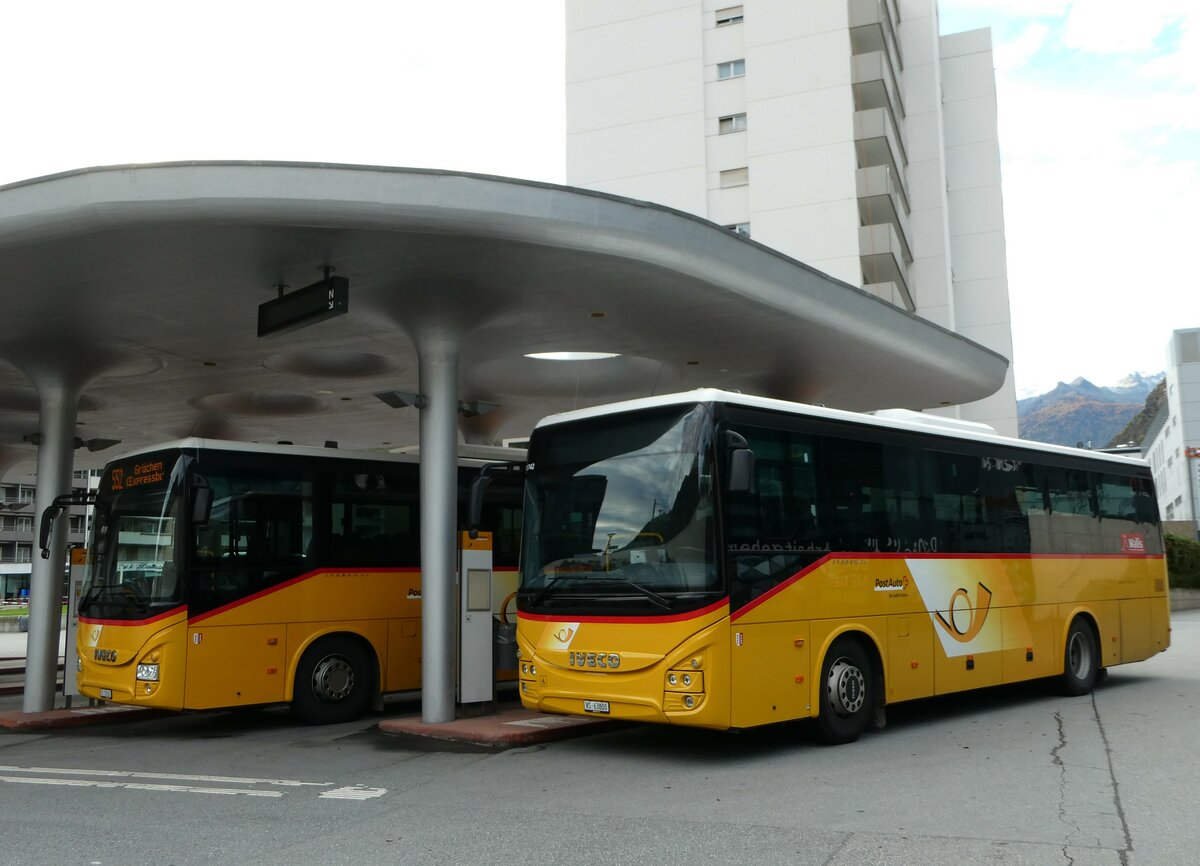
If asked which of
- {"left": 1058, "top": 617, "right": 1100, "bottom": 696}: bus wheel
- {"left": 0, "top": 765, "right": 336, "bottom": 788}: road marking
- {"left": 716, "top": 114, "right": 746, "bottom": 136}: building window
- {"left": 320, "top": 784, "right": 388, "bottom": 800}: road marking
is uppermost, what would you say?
{"left": 716, "top": 114, "right": 746, "bottom": 136}: building window

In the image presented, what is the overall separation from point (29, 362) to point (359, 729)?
6.81 m

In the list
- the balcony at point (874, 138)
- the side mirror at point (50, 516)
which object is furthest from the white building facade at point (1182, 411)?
the side mirror at point (50, 516)

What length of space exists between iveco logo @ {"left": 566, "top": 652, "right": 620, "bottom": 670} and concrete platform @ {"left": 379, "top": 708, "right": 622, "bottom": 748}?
54.9 inches

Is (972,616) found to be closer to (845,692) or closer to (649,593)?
(845,692)

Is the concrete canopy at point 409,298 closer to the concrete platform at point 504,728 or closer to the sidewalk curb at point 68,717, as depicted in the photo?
the concrete platform at point 504,728

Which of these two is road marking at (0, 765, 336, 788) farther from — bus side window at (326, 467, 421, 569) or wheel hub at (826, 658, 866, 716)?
wheel hub at (826, 658, 866, 716)

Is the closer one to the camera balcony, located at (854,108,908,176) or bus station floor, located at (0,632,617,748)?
bus station floor, located at (0,632,617,748)

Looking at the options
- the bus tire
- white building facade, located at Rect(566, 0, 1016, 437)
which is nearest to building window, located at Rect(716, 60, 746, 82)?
white building facade, located at Rect(566, 0, 1016, 437)

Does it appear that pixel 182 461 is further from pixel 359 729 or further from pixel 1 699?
pixel 1 699

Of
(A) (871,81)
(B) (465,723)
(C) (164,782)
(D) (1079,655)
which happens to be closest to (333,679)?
(B) (465,723)

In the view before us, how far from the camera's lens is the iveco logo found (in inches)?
380

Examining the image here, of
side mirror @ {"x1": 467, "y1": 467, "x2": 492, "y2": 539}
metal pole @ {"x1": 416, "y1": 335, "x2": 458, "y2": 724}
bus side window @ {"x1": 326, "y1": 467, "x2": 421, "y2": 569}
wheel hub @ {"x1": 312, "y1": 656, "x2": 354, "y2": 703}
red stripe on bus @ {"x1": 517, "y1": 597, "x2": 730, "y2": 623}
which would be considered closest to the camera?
red stripe on bus @ {"x1": 517, "y1": 597, "x2": 730, "y2": 623}

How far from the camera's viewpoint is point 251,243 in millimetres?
10711

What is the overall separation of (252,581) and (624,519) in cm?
501
